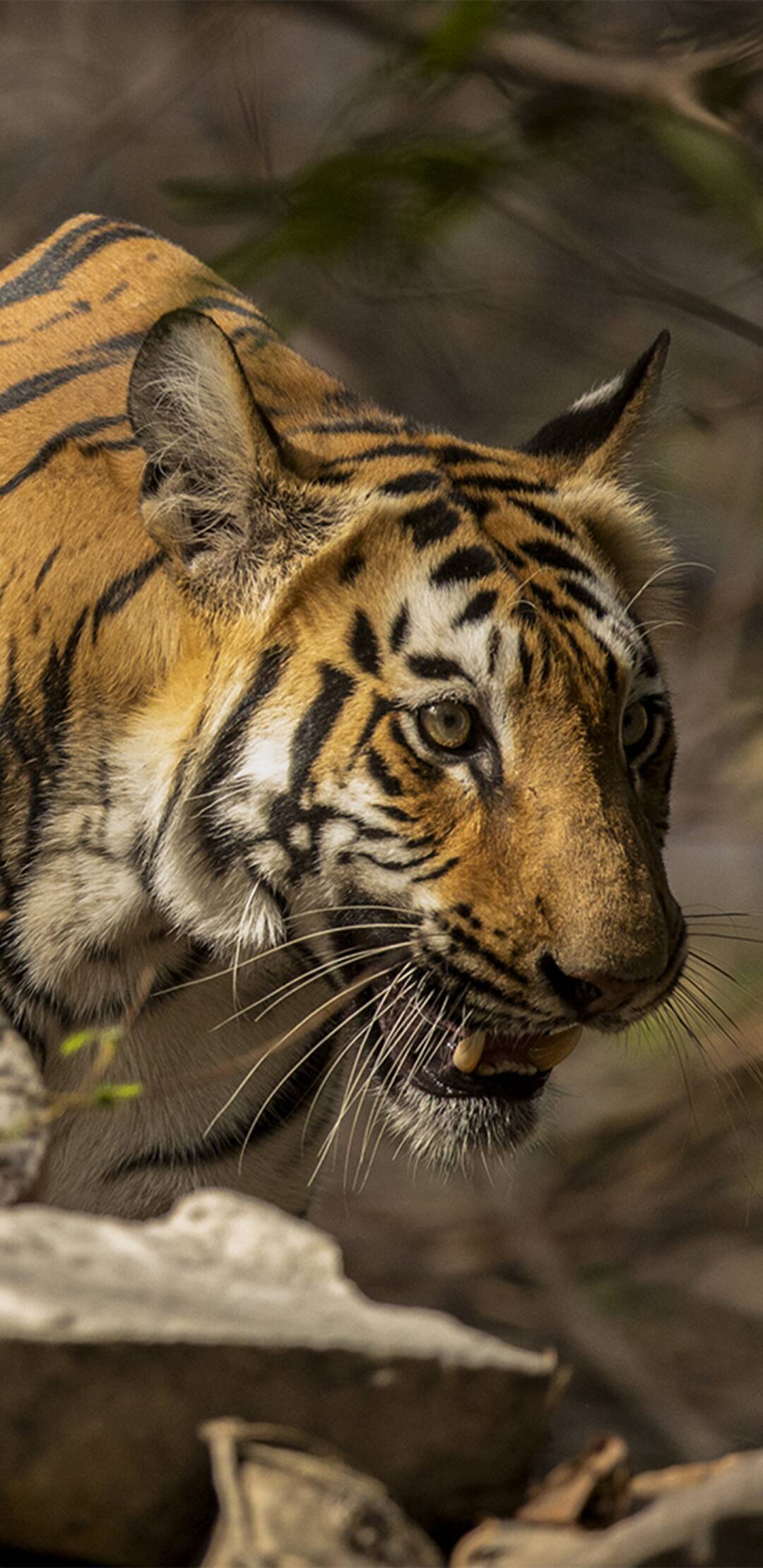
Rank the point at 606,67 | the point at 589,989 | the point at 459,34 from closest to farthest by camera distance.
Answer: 1. the point at 459,34
2. the point at 606,67
3. the point at 589,989

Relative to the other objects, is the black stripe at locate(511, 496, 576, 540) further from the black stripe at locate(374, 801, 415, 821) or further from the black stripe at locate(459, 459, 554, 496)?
the black stripe at locate(374, 801, 415, 821)

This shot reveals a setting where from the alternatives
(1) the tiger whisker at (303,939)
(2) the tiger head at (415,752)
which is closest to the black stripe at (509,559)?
(2) the tiger head at (415,752)

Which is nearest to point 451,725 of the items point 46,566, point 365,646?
point 365,646

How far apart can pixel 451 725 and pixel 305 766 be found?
0.18 metres

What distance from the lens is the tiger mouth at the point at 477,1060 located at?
7.13 ft

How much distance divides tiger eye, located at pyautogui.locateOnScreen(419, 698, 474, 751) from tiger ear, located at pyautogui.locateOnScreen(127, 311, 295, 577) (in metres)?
0.31

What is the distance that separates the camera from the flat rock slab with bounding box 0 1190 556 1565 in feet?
3.70

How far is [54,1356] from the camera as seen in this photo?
1.12 meters

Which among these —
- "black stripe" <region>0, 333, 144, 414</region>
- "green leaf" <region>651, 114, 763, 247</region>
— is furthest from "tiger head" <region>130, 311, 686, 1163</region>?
"green leaf" <region>651, 114, 763, 247</region>

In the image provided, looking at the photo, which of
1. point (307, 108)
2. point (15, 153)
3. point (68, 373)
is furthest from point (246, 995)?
point (307, 108)

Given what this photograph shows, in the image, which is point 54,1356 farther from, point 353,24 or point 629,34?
point 353,24

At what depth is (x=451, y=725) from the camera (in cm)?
208

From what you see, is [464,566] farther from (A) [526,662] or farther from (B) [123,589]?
(B) [123,589]

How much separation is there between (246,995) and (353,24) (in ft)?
3.95
